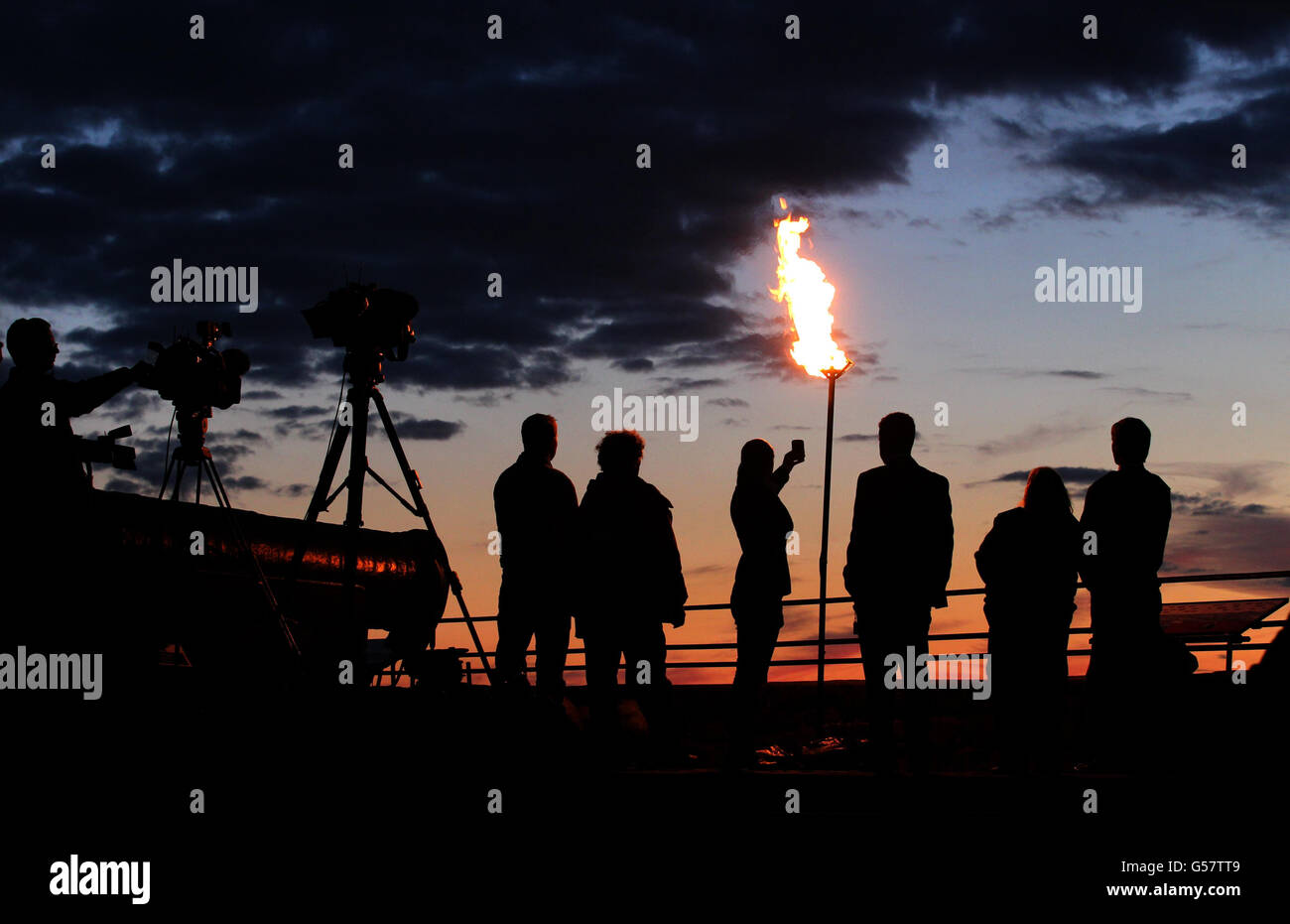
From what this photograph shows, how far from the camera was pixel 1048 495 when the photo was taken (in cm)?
730

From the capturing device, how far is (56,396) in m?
7.21

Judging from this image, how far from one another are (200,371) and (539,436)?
9.13 feet

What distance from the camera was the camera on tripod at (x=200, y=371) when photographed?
888cm

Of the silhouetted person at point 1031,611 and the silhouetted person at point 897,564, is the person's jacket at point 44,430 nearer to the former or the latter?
the silhouetted person at point 897,564

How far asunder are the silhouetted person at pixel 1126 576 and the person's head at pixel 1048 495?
211 mm

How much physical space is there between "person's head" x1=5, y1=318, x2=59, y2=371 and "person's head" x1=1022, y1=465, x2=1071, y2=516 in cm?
597

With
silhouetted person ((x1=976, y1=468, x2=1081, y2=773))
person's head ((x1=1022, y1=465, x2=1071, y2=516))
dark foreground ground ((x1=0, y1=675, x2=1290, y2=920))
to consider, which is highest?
person's head ((x1=1022, y1=465, x2=1071, y2=516))

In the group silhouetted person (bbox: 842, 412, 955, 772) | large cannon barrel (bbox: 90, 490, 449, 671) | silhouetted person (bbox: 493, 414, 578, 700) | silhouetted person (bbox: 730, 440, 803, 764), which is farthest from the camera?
large cannon barrel (bbox: 90, 490, 449, 671)

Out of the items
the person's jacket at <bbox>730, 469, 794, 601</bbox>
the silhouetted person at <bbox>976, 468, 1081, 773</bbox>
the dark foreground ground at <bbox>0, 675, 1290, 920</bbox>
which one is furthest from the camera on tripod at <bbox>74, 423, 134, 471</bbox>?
the silhouetted person at <bbox>976, 468, 1081, 773</bbox>

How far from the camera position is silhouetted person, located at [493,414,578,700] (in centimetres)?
794

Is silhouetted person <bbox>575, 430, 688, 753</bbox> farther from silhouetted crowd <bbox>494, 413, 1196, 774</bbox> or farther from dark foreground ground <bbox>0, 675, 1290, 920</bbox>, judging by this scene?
dark foreground ground <bbox>0, 675, 1290, 920</bbox>
